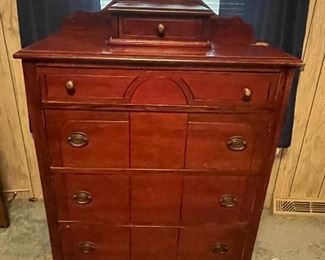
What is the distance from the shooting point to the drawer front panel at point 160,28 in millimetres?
1039

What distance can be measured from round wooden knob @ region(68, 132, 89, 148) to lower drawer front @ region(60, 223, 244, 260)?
0.36 metres

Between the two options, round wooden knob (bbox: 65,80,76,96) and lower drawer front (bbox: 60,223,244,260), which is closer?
round wooden knob (bbox: 65,80,76,96)

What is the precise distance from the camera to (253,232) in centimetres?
129

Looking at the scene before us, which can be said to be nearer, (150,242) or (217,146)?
(217,146)

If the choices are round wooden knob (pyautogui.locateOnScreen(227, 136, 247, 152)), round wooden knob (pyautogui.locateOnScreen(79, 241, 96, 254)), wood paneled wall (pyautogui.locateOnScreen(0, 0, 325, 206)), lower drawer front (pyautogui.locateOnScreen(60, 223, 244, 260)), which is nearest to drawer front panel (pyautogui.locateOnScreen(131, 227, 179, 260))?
lower drawer front (pyautogui.locateOnScreen(60, 223, 244, 260))

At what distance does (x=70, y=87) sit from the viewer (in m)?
0.99

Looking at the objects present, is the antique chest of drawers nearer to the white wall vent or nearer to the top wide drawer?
the top wide drawer

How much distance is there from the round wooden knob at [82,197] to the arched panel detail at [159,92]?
42 cm

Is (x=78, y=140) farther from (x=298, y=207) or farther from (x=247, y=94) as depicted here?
(x=298, y=207)

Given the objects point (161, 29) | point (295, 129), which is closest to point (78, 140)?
point (161, 29)

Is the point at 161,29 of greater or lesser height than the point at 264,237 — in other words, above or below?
above

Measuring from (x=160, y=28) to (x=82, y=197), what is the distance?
0.68 meters

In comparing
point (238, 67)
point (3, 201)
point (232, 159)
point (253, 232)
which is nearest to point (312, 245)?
point (253, 232)

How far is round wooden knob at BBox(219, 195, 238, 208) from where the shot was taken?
1.22 m
